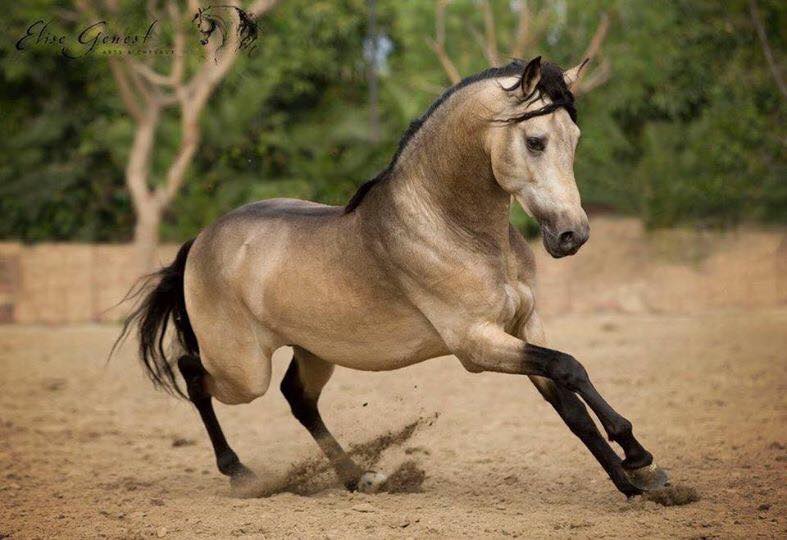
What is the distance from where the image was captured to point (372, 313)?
4617 mm

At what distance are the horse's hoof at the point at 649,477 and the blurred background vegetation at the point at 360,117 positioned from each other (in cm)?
1181

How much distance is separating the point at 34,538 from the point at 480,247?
217cm

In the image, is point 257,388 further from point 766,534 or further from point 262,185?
point 262,185

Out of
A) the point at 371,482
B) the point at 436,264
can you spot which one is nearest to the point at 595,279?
the point at 371,482

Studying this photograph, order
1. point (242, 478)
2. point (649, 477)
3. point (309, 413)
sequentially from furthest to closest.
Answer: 1. point (309, 413)
2. point (242, 478)
3. point (649, 477)

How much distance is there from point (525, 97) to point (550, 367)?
1.05m

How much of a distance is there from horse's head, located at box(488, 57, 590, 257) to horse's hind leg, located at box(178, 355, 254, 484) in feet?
7.45

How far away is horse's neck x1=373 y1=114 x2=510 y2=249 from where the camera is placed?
4.36 m

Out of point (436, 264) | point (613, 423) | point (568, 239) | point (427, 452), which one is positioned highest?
point (568, 239)

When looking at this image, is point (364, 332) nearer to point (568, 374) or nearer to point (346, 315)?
point (346, 315)

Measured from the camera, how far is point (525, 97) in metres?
4.07

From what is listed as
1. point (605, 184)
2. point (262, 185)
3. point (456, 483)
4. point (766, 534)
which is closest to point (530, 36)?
point (605, 184)

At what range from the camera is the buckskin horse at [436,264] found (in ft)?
13.4

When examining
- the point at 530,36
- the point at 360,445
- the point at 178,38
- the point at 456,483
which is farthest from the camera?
the point at 530,36
